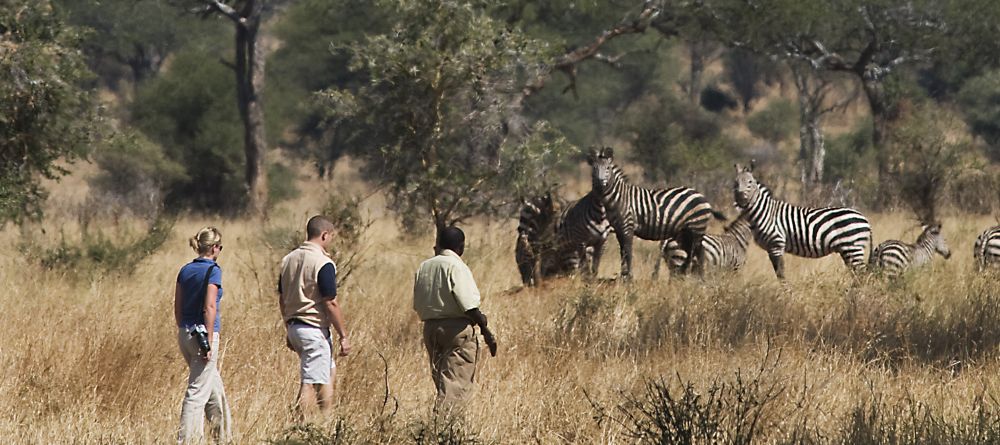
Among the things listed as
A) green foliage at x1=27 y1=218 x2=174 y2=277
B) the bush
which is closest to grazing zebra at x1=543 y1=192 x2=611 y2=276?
green foliage at x1=27 y1=218 x2=174 y2=277

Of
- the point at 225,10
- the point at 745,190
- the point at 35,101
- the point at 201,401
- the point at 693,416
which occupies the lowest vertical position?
the point at 201,401

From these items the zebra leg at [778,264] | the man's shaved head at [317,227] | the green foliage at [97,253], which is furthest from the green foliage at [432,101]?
the man's shaved head at [317,227]

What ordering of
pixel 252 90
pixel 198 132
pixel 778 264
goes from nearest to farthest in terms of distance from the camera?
pixel 778 264
pixel 252 90
pixel 198 132

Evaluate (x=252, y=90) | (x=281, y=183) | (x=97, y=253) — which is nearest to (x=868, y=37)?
(x=252, y=90)

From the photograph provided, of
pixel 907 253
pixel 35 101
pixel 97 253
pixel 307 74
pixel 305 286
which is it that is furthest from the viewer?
pixel 307 74

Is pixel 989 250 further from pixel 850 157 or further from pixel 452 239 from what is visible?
pixel 850 157

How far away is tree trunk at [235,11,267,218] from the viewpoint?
2717cm

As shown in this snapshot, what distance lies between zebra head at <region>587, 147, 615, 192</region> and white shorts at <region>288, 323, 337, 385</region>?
22.5 feet

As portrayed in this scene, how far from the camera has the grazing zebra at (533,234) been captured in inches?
565

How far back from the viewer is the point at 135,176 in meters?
31.3

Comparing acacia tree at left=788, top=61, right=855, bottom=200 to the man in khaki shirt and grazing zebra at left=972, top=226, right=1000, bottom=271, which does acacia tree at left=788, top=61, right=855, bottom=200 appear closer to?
grazing zebra at left=972, top=226, right=1000, bottom=271

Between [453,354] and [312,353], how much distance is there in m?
0.85

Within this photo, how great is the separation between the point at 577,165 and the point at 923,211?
1985 cm

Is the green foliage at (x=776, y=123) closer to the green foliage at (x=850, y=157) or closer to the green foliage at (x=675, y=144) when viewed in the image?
the green foliage at (x=850, y=157)
